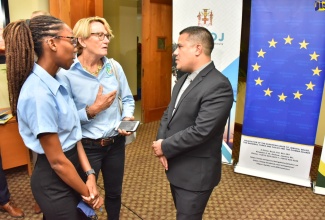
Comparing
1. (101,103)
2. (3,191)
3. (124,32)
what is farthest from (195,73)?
(124,32)

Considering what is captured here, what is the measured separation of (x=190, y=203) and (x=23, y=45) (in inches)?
46.2

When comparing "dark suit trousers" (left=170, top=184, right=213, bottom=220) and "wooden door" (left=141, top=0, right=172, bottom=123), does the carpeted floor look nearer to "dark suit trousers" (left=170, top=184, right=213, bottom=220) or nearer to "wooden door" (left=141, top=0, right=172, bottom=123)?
"dark suit trousers" (left=170, top=184, right=213, bottom=220)

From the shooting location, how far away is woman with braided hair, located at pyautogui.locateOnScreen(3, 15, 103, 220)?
1.09 metres

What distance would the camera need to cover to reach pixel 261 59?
10.3ft

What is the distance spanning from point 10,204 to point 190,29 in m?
2.17

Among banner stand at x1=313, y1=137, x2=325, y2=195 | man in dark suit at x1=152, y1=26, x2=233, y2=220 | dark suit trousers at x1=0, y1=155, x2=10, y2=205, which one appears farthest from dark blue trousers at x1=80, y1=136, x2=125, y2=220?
banner stand at x1=313, y1=137, x2=325, y2=195

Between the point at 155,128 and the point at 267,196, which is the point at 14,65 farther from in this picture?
the point at 155,128

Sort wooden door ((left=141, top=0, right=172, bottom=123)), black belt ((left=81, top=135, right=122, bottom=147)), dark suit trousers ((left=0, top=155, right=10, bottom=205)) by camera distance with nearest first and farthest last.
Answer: black belt ((left=81, top=135, right=122, bottom=147))
dark suit trousers ((left=0, top=155, right=10, bottom=205))
wooden door ((left=141, top=0, right=172, bottom=123))

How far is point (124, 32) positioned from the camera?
6.28 meters

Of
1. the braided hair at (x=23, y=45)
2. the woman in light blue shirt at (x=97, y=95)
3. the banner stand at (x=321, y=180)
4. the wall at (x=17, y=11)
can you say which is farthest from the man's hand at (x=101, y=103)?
the banner stand at (x=321, y=180)

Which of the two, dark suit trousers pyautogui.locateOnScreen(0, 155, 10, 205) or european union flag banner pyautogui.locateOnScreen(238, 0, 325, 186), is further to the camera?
european union flag banner pyautogui.locateOnScreen(238, 0, 325, 186)

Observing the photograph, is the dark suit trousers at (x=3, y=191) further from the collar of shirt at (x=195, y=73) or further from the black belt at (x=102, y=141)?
the collar of shirt at (x=195, y=73)

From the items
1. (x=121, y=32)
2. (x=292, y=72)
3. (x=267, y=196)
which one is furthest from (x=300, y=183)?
(x=121, y=32)

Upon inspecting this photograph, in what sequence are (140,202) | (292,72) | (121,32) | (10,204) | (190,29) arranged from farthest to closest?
(121,32) → (292,72) → (140,202) → (10,204) → (190,29)
